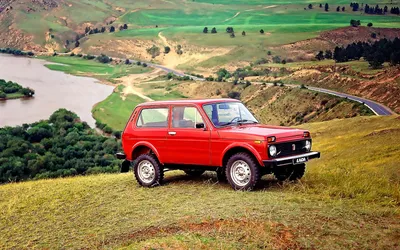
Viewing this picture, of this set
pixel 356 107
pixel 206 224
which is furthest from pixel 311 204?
pixel 356 107

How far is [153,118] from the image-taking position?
15.1m

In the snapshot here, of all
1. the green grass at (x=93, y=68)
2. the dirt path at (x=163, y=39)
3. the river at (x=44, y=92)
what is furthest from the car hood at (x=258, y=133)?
the dirt path at (x=163, y=39)

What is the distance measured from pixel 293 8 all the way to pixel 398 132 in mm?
172850

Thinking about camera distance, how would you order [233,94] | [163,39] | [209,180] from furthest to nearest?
[163,39] → [233,94] → [209,180]

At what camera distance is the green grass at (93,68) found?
161875 mm

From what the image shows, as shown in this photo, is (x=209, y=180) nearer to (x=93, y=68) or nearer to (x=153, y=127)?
(x=153, y=127)

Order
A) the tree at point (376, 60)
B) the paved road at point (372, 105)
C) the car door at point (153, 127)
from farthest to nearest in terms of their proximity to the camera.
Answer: the tree at point (376, 60), the paved road at point (372, 105), the car door at point (153, 127)

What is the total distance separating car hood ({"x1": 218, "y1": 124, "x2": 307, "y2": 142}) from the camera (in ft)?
42.3

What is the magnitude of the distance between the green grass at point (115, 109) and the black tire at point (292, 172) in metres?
85.5

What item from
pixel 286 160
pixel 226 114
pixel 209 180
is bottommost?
pixel 209 180

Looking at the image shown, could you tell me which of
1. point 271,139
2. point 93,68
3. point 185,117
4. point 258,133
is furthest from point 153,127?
point 93,68

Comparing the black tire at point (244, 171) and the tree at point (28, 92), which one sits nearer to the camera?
the black tire at point (244, 171)

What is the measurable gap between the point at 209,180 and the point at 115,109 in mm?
103040

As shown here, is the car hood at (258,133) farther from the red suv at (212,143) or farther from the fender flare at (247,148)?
the fender flare at (247,148)
